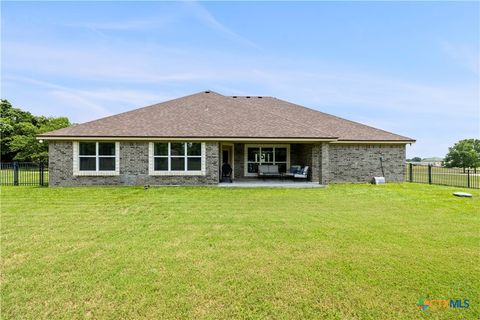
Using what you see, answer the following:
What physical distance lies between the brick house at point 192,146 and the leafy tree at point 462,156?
57.5m

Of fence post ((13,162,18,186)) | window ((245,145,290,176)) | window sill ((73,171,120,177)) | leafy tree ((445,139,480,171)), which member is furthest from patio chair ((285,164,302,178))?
leafy tree ((445,139,480,171))

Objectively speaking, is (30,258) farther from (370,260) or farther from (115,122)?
(115,122)

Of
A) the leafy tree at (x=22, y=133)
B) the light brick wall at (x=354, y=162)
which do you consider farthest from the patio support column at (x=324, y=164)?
the leafy tree at (x=22, y=133)

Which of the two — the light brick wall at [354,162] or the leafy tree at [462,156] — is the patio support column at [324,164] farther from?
the leafy tree at [462,156]

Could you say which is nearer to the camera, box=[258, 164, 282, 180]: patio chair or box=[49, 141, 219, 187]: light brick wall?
box=[49, 141, 219, 187]: light brick wall

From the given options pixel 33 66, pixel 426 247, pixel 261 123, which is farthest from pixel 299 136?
pixel 33 66

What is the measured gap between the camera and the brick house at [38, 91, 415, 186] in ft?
41.8

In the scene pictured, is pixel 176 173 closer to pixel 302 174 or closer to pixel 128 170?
pixel 128 170

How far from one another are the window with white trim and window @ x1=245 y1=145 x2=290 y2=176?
4.76 m

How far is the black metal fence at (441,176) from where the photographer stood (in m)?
14.4

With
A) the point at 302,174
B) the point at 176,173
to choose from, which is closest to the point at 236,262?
the point at 176,173

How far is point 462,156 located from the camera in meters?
55.5

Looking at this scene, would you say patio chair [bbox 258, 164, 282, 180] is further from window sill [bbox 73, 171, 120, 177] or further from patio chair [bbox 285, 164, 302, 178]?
window sill [bbox 73, 171, 120, 177]

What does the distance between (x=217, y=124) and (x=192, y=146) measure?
2.15 m
